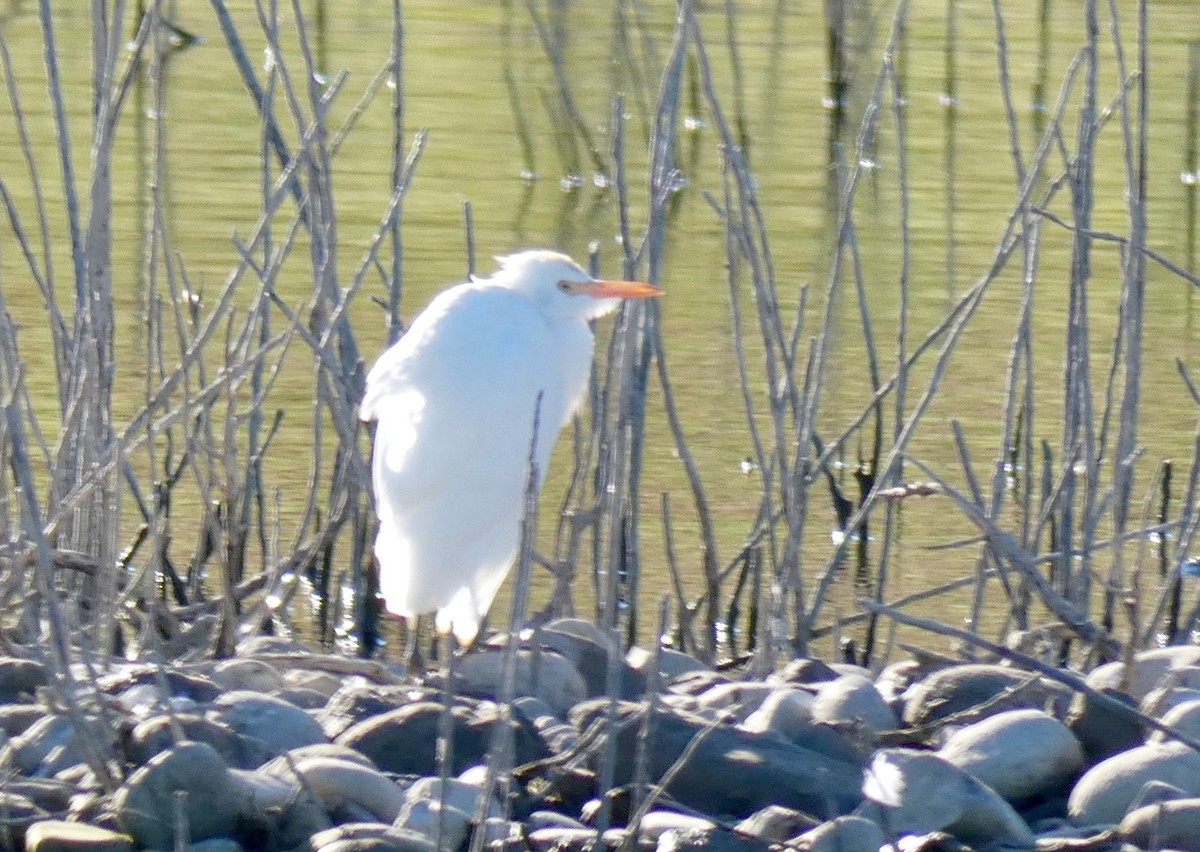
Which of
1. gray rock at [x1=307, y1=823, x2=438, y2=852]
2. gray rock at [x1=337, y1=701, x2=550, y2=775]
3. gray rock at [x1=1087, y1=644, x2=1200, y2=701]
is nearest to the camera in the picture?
gray rock at [x1=307, y1=823, x2=438, y2=852]

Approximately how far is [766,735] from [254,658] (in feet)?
2.52

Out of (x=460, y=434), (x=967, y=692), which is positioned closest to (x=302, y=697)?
(x=460, y=434)

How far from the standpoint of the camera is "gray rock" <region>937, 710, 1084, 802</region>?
88.7 inches

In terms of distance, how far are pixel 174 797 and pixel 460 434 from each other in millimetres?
983

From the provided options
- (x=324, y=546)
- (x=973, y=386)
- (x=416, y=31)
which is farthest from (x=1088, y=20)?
(x=416, y=31)

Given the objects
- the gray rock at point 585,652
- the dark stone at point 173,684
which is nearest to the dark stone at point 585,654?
the gray rock at point 585,652

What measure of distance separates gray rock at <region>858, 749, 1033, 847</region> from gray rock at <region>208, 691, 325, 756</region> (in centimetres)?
67

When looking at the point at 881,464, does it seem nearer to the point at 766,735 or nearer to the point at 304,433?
the point at 304,433

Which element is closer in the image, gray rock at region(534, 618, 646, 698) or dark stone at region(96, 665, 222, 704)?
dark stone at region(96, 665, 222, 704)

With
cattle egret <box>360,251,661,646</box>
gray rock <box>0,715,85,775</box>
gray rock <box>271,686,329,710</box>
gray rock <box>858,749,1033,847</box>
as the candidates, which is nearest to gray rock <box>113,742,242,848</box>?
gray rock <box>0,715,85,775</box>

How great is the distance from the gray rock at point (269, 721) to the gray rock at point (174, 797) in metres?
0.21

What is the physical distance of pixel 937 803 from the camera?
2.09m

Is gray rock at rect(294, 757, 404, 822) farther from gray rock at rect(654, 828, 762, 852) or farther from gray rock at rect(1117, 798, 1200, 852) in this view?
gray rock at rect(1117, 798, 1200, 852)

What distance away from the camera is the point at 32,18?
7.80 meters
